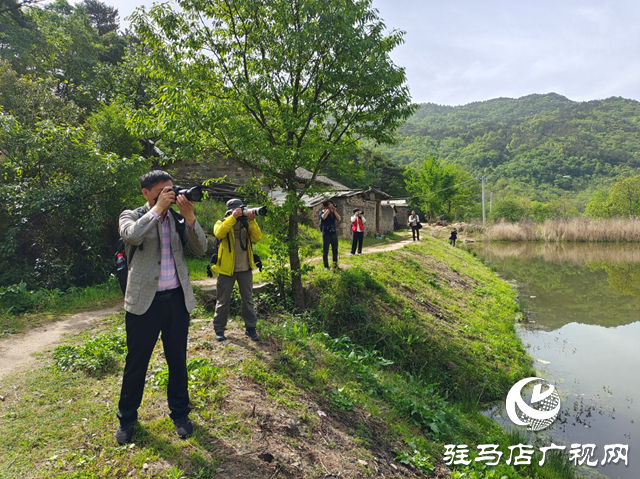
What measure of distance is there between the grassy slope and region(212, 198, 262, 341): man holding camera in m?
0.34

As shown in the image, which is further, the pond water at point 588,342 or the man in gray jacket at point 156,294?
the pond water at point 588,342

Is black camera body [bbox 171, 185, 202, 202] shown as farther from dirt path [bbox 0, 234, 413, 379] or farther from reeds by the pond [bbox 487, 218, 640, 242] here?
reeds by the pond [bbox 487, 218, 640, 242]

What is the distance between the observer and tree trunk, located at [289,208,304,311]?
319 inches

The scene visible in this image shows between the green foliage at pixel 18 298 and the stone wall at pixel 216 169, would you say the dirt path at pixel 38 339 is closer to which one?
the green foliage at pixel 18 298

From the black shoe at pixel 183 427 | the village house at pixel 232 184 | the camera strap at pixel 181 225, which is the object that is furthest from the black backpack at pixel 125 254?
the village house at pixel 232 184

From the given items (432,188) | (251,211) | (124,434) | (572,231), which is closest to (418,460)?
(124,434)

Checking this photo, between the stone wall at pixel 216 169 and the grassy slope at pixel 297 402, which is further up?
the stone wall at pixel 216 169

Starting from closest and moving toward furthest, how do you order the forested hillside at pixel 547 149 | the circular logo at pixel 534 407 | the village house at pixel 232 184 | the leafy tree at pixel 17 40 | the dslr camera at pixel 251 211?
the dslr camera at pixel 251 211, the circular logo at pixel 534 407, the village house at pixel 232 184, the leafy tree at pixel 17 40, the forested hillside at pixel 547 149

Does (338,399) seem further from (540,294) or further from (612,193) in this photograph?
(612,193)

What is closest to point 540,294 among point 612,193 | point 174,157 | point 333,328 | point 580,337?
point 580,337

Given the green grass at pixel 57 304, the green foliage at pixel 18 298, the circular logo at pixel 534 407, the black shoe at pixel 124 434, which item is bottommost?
the circular logo at pixel 534 407

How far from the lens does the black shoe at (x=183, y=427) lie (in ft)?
11.0

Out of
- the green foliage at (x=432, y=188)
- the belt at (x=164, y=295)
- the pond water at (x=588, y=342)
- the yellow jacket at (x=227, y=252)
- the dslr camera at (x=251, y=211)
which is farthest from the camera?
the green foliage at (x=432, y=188)

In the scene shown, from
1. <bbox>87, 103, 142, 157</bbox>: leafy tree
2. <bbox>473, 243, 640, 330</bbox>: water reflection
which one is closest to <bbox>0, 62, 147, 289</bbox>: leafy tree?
<bbox>87, 103, 142, 157</bbox>: leafy tree
